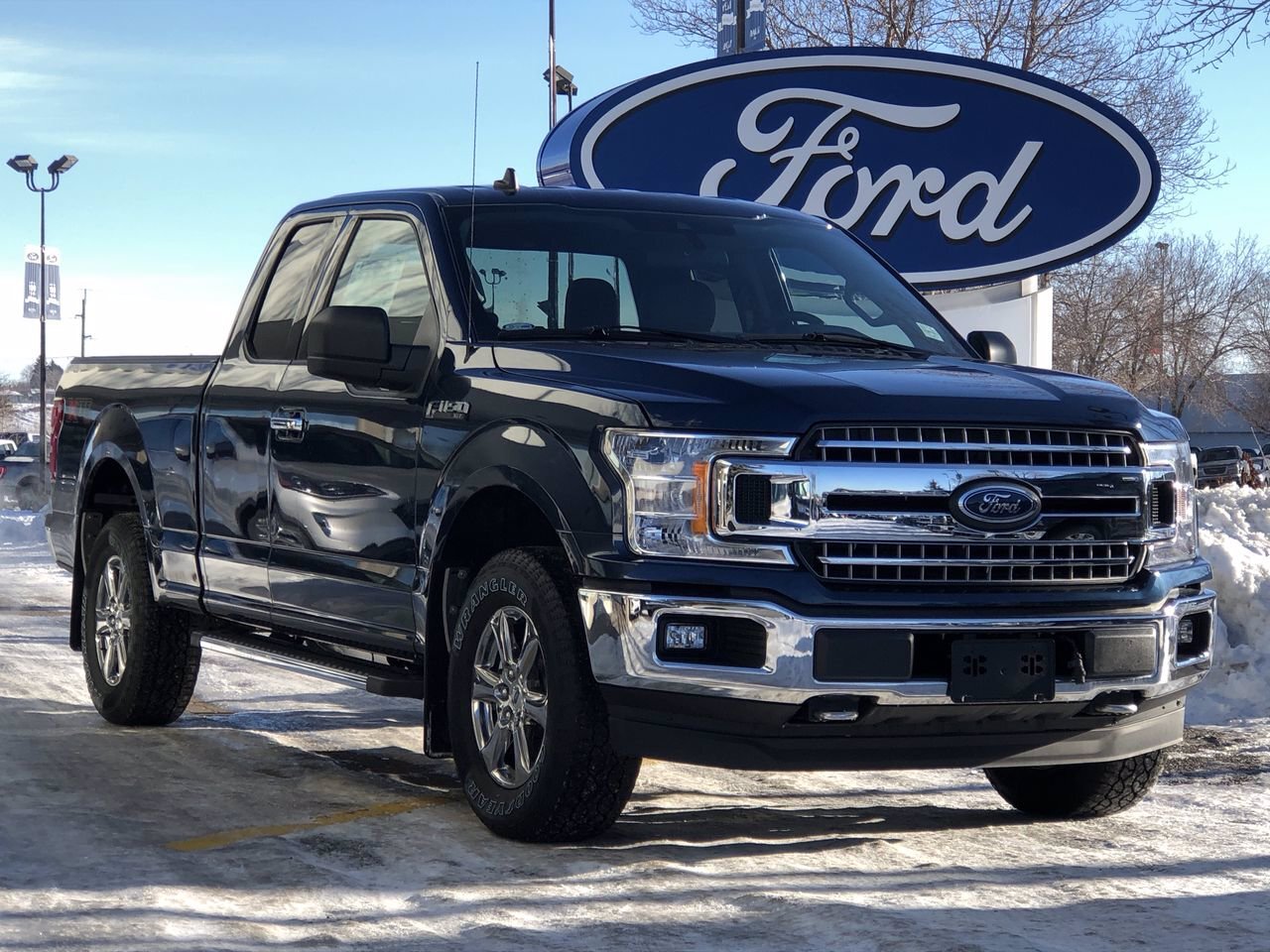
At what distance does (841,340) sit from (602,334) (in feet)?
Answer: 2.71

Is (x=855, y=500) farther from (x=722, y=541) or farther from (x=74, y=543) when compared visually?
(x=74, y=543)

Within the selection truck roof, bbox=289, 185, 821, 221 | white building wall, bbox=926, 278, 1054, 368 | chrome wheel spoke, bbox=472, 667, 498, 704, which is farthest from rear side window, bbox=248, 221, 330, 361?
white building wall, bbox=926, 278, 1054, 368

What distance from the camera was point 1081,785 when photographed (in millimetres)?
5773

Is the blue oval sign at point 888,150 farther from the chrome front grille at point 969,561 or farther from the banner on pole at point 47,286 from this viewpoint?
the banner on pole at point 47,286

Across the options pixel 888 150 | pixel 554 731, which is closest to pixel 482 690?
pixel 554 731

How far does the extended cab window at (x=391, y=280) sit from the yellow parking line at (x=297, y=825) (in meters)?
1.52

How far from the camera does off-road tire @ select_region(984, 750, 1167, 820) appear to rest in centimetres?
571

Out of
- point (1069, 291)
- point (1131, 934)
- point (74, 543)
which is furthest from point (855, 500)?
point (1069, 291)

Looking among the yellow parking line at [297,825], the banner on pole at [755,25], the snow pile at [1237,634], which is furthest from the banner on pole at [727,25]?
the yellow parking line at [297,825]

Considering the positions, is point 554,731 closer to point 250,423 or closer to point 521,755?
point 521,755

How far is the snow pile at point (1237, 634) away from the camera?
821cm

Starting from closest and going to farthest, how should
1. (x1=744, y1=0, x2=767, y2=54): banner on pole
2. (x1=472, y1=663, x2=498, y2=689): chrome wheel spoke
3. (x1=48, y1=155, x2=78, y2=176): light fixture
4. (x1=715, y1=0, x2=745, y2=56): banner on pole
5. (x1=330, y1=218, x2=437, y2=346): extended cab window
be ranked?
(x1=472, y1=663, x2=498, y2=689): chrome wheel spoke < (x1=330, y1=218, x2=437, y2=346): extended cab window < (x1=744, y1=0, x2=767, y2=54): banner on pole < (x1=715, y1=0, x2=745, y2=56): banner on pole < (x1=48, y1=155, x2=78, y2=176): light fixture

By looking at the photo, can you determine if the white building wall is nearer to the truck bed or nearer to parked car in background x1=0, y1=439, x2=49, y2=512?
the truck bed

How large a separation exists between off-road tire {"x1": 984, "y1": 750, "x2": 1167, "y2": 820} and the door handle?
8.65 ft
